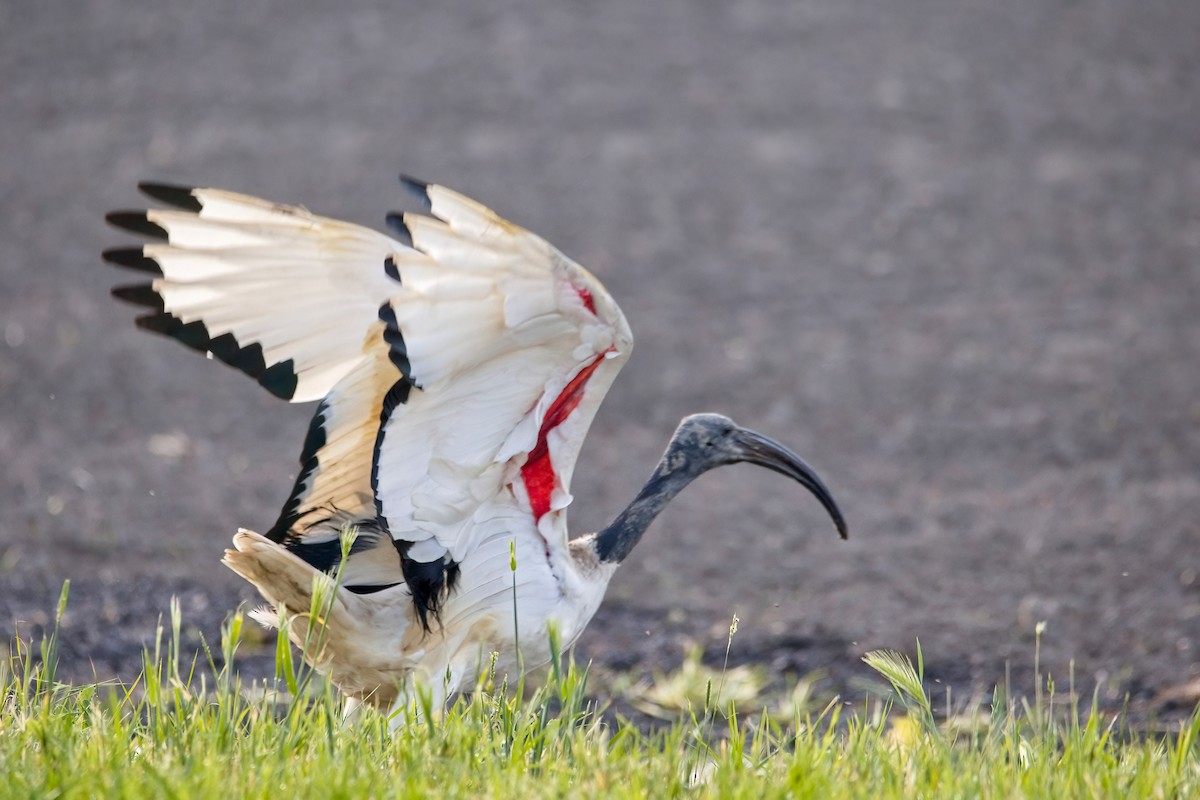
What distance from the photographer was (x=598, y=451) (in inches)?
325

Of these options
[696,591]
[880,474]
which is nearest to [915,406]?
[880,474]

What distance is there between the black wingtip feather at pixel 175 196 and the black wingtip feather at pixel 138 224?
11 cm

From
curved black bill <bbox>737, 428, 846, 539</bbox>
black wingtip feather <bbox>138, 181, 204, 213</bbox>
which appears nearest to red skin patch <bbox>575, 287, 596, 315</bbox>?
black wingtip feather <bbox>138, 181, 204, 213</bbox>

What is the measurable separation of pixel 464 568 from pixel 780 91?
9.45m

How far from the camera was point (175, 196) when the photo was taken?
393 centimetres

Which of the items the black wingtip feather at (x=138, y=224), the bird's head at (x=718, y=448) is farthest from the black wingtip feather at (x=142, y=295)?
the bird's head at (x=718, y=448)

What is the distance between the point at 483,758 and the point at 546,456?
1100mm

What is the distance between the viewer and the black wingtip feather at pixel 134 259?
4168mm

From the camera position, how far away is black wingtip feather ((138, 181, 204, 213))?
388 cm

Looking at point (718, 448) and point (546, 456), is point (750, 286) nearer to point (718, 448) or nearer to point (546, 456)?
point (718, 448)

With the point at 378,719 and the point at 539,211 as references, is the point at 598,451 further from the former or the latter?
the point at 378,719

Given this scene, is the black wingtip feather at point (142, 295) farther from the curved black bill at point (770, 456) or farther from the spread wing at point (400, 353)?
the curved black bill at point (770, 456)

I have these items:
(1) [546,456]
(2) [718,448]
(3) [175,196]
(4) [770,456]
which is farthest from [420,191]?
(4) [770,456]

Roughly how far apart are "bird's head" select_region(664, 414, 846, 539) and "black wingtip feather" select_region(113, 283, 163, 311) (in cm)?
167
